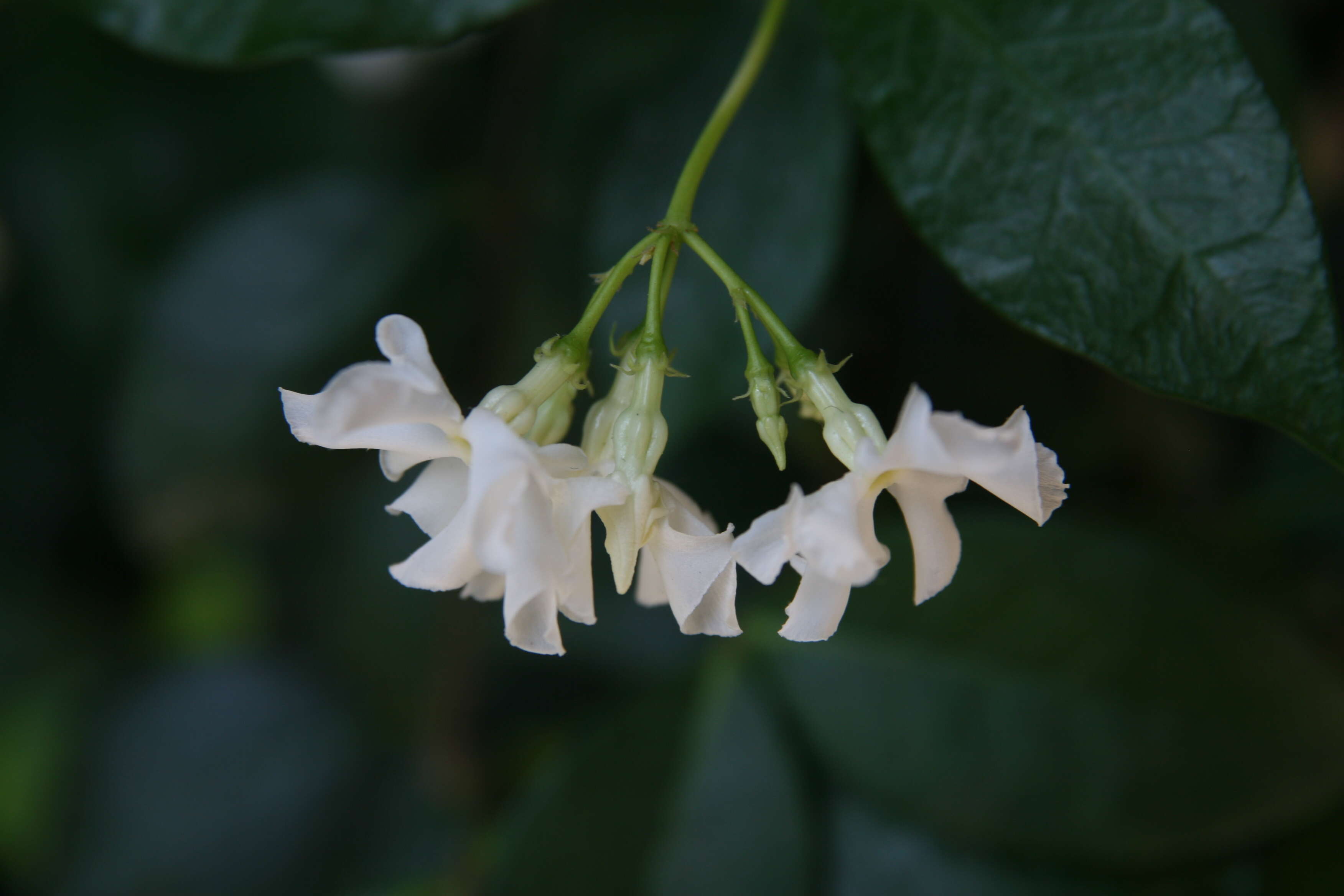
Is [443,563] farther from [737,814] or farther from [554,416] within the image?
[737,814]

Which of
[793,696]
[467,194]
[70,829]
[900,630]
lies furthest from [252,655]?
[900,630]

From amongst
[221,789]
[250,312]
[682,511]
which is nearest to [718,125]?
[682,511]

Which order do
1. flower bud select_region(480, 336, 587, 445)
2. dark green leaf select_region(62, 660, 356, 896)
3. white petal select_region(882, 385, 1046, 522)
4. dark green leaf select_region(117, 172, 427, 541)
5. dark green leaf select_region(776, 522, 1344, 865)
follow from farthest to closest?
dark green leaf select_region(62, 660, 356, 896) → dark green leaf select_region(117, 172, 427, 541) → dark green leaf select_region(776, 522, 1344, 865) → flower bud select_region(480, 336, 587, 445) → white petal select_region(882, 385, 1046, 522)

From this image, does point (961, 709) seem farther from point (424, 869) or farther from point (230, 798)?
point (230, 798)

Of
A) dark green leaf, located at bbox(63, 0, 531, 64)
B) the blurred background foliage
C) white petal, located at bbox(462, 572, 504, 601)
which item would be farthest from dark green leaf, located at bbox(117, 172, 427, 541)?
white petal, located at bbox(462, 572, 504, 601)

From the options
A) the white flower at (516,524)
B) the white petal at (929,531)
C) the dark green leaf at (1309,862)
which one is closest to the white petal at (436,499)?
the white flower at (516,524)

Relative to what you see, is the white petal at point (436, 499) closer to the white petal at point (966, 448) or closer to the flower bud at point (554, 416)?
the flower bud at point (554, 416)

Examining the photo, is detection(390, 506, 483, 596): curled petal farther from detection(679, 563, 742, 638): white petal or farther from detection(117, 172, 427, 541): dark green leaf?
detection(117, 172, 427, 541): dark green leaf
